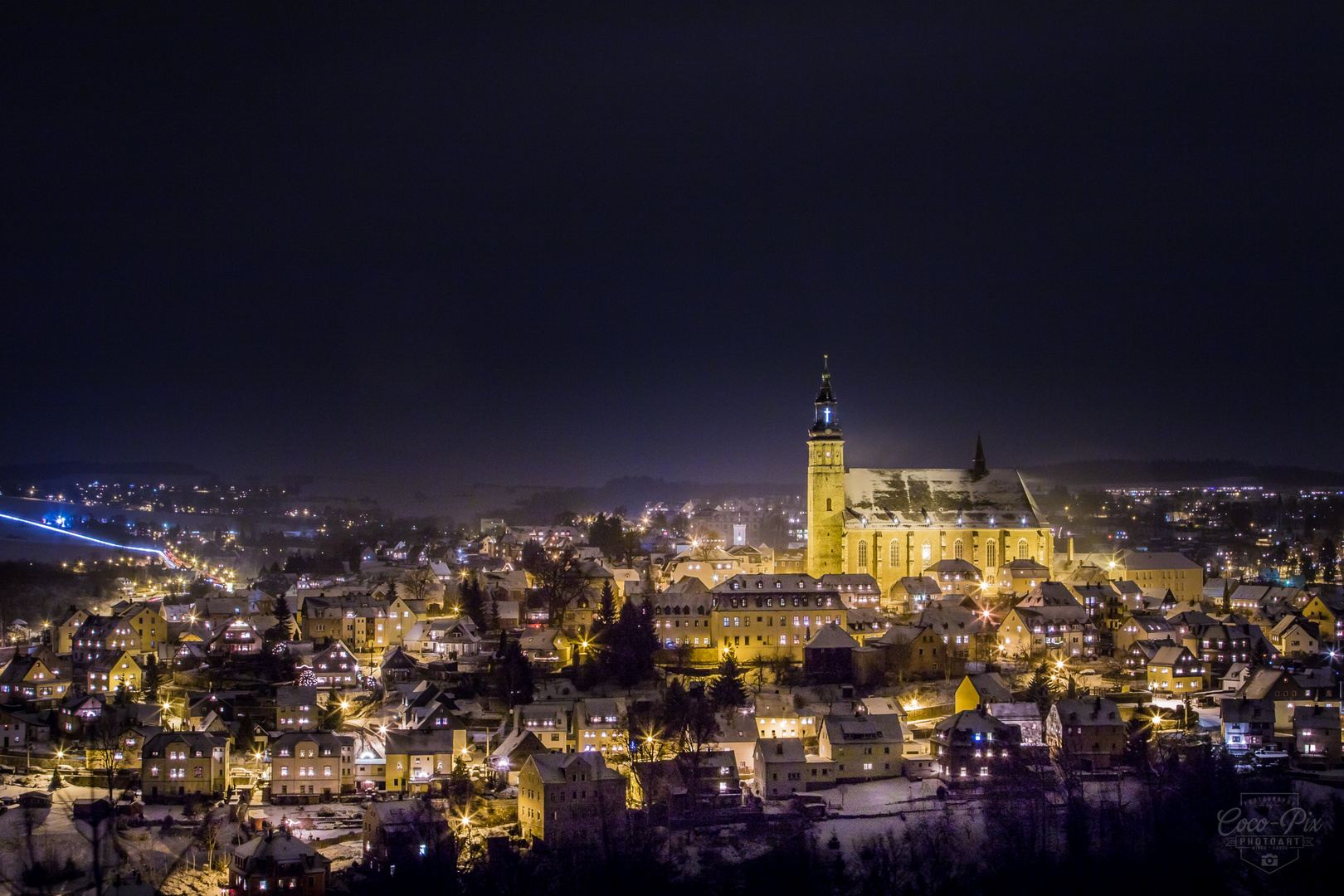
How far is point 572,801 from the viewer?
1332 inches

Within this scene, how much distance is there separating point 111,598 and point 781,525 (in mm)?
63183

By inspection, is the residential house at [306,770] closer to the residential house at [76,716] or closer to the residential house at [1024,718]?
the residential house at [76,716]

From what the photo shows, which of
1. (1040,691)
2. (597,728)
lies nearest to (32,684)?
(597,728)

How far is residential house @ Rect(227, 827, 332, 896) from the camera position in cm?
3000

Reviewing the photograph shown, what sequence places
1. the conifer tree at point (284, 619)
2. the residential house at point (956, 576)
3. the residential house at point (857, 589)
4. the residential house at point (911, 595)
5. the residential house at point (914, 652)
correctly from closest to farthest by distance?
the residential house at point (914, 652), the conifer tree at point (284, 619), the residential house at point (857, 589), the residential house at point (911, 595), the residential house at point (956, 576)

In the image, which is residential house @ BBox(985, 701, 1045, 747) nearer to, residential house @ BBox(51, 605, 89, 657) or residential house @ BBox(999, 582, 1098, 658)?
residential house @ BBox(999, 582, 1098, 658)

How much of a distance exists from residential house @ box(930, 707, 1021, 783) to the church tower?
2174 centimetres

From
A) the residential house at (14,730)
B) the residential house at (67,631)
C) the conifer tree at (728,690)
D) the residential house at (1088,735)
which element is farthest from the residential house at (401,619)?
the residential house at (1088,735)

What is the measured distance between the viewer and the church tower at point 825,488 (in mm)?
61438

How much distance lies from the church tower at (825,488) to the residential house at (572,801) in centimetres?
2756

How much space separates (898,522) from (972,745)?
2387 cm

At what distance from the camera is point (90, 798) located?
35.9m

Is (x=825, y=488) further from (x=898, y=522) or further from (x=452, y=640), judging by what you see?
(x=452, y=640)

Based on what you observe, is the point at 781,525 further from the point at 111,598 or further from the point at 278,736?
the point at 278,736
